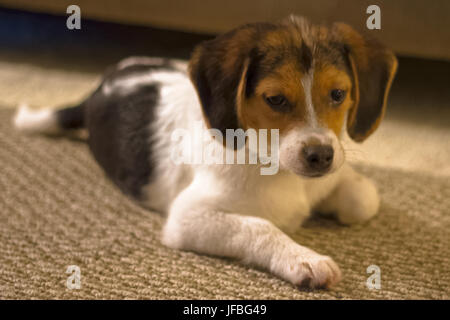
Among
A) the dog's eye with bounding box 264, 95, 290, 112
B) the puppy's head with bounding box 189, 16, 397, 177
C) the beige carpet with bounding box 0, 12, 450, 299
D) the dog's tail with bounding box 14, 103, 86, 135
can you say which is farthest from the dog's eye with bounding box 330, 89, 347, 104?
the dog's tail with bounding box 14, 103, 86, 135

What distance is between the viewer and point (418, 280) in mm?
1723

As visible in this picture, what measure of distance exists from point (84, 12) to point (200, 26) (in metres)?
0.70

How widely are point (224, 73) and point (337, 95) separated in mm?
358

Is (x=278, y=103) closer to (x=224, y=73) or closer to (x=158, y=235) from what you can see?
(x=224, y=73)

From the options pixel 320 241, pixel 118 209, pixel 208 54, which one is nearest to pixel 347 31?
pixel 208 54

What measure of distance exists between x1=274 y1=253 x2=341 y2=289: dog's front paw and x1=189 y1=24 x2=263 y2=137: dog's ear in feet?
1.51

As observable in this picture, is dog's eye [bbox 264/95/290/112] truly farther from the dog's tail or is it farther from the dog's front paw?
the dog's tail

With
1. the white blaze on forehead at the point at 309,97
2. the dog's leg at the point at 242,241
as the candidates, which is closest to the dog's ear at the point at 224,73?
the white blaze on forehead at the point at 309,97

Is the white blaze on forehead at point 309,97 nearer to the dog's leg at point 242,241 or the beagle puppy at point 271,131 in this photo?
the beagle puppy at point 271,131

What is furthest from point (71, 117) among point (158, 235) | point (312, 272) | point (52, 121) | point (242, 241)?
point (312, 272)

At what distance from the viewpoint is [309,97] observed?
167 cm

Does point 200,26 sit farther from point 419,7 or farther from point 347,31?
point 347,31

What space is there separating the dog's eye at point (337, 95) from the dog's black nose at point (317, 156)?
160 mm
